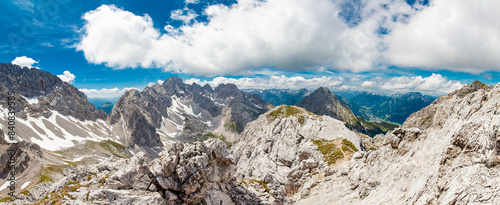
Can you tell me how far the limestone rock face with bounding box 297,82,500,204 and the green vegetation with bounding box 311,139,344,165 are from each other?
13.2m

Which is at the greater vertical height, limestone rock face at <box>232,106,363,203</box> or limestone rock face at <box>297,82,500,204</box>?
limestone rock face at <box>297,82,500,204</box>

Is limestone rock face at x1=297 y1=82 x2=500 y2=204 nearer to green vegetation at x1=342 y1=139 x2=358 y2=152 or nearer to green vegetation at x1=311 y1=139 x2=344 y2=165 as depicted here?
green vegetation at x1=311 y1=139 x2=344 y2=165

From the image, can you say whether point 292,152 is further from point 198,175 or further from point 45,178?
point 45,178

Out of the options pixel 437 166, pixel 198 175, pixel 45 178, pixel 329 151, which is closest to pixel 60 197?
pixel 198 175

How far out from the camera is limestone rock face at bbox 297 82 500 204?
50.2 ft

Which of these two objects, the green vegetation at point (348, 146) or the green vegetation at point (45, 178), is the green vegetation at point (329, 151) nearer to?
the green vegetation at point (348, 146)

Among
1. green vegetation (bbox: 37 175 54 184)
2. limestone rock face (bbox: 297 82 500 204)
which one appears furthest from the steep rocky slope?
green vegetation (bbox: 37 175 54 184)

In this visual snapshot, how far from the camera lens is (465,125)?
1883 cm

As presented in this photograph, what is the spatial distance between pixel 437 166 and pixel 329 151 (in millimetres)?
36852

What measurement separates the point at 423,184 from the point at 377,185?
817 centimetres

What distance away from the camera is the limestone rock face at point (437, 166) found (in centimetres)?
1530

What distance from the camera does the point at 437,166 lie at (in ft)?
64.3

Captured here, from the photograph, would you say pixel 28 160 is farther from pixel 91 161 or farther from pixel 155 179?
pixel 155 179

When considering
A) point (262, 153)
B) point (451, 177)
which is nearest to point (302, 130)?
point (262, 153)
